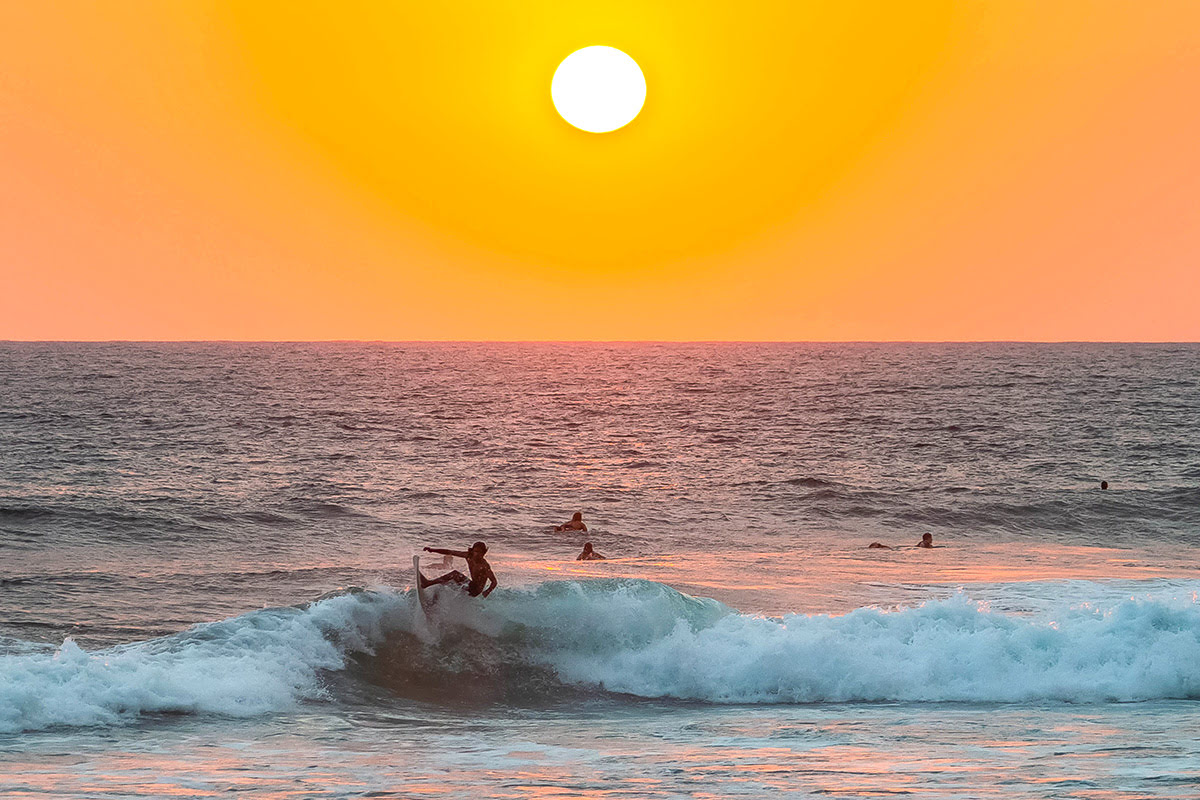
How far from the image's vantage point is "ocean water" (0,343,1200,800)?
1206 cm

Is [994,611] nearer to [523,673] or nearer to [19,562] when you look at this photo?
[523,673]

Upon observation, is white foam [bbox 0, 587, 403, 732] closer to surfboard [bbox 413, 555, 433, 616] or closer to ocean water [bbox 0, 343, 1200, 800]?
ocean water [bbox 0, 343, 1200, 800]

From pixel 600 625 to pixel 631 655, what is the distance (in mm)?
1005

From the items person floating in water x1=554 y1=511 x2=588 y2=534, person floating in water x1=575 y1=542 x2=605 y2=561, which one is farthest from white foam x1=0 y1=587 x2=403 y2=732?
person floating in water x1=554 y1=511 x2=588 y2=534

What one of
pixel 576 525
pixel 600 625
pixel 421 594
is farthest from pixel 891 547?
pixel 421 594

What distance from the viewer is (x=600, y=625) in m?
18.5

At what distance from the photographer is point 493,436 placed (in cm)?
6009

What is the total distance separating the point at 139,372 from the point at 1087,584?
11070 cm

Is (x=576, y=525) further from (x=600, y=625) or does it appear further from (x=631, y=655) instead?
(x=631, y=655)

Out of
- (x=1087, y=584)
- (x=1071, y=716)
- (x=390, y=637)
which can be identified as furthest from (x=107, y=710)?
(x=1087, y=584)

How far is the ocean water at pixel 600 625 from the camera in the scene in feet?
39.6

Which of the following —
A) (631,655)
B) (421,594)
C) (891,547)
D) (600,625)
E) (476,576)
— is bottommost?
(631,655)

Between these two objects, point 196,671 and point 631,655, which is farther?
point 631,655

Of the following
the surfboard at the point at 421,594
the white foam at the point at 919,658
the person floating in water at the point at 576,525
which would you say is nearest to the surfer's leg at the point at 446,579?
the surfboard at the point at 421,594
